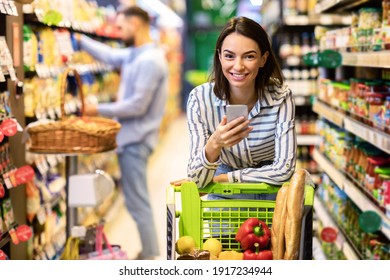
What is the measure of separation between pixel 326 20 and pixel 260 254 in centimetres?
504

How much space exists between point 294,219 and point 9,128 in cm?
149

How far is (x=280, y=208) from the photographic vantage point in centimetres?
284

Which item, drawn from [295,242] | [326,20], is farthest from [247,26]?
[326,20]

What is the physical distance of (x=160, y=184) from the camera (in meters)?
9.69

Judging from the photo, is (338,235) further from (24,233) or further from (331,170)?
(24,233)

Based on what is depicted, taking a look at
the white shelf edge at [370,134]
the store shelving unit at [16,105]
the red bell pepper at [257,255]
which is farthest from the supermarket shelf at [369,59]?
the store shelving unit at [16,105]

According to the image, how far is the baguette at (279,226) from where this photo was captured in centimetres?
279

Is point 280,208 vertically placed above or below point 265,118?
below

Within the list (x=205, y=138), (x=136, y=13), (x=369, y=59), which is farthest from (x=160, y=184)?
(x=205, y=138)

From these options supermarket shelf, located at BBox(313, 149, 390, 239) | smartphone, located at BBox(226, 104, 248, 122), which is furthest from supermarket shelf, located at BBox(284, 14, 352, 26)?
smartphone, located at BBox(226, 104, 248, 122)

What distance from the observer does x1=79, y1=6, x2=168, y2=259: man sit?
6.11 metres

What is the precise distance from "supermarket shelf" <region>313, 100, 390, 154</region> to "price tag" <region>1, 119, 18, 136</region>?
5.72 feet
